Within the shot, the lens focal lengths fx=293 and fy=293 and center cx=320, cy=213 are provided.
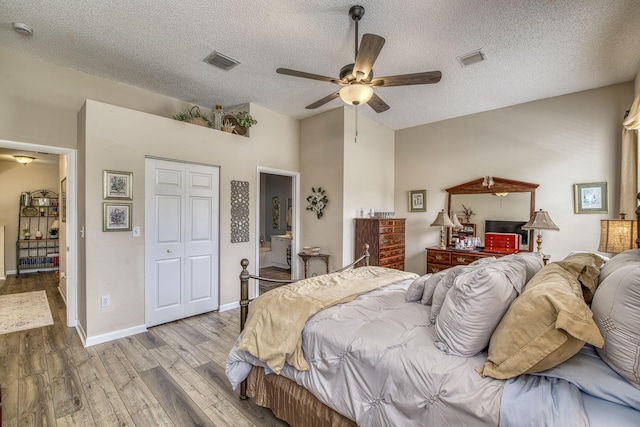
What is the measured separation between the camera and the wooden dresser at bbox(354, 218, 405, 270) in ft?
14.9

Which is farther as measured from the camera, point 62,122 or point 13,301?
point 13,301

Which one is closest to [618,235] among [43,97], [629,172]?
[629,172]

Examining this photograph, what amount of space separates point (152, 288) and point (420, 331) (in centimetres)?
324

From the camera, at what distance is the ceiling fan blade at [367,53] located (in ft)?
6.63

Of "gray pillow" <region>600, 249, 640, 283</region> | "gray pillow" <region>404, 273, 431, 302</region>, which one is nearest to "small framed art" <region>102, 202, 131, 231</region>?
"gray pillow" <region>404, 273, 431, 302</region>

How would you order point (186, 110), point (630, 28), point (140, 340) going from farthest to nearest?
point (186, 110)
point (140, 340)
point (630, 28)

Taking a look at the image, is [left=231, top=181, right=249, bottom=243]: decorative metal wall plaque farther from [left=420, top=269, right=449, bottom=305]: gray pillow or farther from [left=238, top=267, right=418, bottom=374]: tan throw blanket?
[left=420, top=269, right=449, bottom=305]: gray pillow

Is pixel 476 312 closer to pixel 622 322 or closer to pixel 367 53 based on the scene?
pixel 622 322

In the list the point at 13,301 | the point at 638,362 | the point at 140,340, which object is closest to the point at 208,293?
the point at 140,340

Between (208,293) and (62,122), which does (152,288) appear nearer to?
(208,293)

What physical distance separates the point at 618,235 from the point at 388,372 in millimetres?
2546

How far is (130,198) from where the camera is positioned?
3.36 metres

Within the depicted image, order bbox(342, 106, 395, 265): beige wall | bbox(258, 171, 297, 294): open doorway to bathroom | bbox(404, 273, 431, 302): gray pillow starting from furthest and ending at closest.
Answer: bbox(258, 171, 297, 294): open doorway to bathroom → bbox(342, 106, 395, 265): beige wall → bbox(404, 273, 431, 302): gray pillow

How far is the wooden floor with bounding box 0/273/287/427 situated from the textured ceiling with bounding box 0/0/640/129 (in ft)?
10.0
